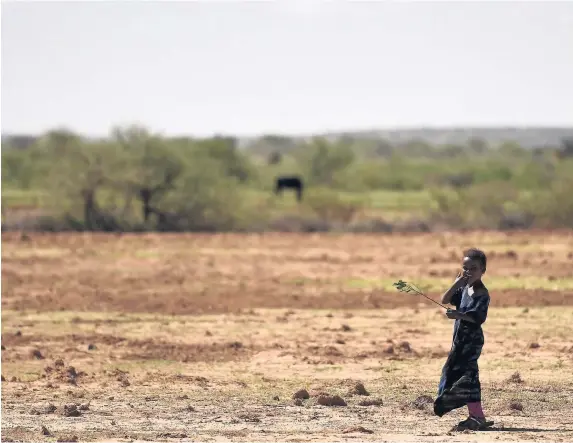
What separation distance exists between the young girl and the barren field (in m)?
0.26

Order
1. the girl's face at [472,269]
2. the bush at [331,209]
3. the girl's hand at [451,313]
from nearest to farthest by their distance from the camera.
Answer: the girl's hand at [451,313] < the girl's face at [472,269] < the bush at [331,209]

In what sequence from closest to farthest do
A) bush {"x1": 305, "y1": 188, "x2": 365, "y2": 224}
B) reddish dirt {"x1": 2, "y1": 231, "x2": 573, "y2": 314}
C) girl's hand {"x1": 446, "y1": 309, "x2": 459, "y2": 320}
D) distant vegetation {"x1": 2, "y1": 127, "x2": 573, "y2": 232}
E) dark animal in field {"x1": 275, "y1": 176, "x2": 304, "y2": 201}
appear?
girl's hand {"x1": 446, "y1": 309, "x2": 459, "y2": 320} < reddish dirt {"x1": 2, "y1": 231, "x2": 573, "y2": 314} < distant vegetation {"x1": 2, "y1": 127, "x2": 573, "y2": 232} < bush {"x1": 305, "y1": 188, "x2": 365, "y2": 224} < dark animal in field {"x1": 275, "y1": 176, "x2": 304, "y2": 201}

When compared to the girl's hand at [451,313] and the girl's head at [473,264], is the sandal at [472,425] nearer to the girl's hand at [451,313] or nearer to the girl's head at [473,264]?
the girl's hand at [451,313]

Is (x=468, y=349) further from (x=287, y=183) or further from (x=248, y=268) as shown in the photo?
(x=287, y=183)

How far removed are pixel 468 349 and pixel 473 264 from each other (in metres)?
0.65

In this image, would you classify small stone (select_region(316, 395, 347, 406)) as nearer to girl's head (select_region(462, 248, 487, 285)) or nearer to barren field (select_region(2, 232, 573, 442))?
barren field (select_region(2, 232, 573, 442))

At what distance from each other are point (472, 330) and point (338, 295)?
11683mm

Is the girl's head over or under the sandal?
over

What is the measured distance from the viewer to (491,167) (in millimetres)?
67750

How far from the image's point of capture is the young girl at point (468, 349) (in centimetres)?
988

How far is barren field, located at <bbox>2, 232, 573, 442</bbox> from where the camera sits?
10758 millimetres

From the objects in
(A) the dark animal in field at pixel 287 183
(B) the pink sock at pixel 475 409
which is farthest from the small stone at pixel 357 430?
(A) the dark animal in field at pixel 287 183

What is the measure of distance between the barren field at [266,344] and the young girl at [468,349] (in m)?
0.26

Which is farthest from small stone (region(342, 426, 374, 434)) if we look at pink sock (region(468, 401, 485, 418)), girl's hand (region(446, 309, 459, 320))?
girl's hand (region(446, 309, 459, 320))
